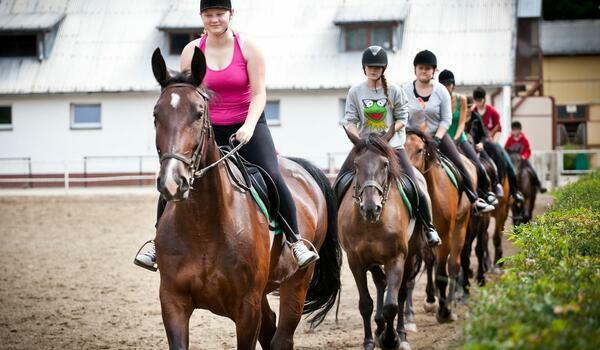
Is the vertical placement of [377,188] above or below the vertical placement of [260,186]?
below

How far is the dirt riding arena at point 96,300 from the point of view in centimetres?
919

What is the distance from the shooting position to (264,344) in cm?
747

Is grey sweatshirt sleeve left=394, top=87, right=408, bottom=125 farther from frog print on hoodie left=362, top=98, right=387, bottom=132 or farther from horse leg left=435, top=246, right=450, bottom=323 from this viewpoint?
horse leg left=435, top=246, right=450, bottom=323

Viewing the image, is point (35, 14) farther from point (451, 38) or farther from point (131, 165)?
point (451, 38)

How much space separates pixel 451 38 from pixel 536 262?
33.0 metres

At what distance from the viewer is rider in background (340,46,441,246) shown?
9188mm

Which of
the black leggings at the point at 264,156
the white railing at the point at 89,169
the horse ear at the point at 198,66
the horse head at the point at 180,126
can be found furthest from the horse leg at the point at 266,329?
the white railing at the point at 89,169

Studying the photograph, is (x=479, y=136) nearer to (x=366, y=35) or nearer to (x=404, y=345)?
(x=404, y=345)

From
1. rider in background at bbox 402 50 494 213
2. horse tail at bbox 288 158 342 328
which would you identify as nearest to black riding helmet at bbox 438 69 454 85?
rider in background at bbox 402 50 494 213

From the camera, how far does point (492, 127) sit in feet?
55.6

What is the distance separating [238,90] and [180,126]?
4.68 ft

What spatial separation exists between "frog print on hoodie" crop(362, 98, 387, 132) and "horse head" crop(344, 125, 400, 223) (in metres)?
0.30

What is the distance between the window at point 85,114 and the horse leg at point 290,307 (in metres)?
32.1

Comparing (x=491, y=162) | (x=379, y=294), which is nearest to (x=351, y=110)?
(x=379, y=294)
